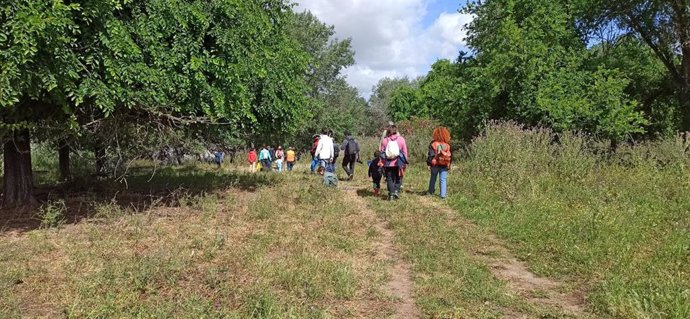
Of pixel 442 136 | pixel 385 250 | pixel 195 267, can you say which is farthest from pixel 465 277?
pixel 442 136

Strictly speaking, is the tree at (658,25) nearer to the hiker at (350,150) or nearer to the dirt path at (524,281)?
the hiker at (350,150)

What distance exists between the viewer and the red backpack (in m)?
10.1

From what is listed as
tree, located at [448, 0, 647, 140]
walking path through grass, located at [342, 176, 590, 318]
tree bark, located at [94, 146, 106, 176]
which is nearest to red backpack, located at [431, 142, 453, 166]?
walking path through grass, located at [342, 176, 590, 318]

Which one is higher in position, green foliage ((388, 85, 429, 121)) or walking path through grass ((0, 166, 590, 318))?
green foliage ((388, 85, 429, 121))

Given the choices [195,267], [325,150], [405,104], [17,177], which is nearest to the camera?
[195,267]

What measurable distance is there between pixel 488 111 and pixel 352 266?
51.4ft

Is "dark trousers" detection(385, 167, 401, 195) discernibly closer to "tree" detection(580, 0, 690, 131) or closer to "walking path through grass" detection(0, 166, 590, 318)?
"walking path through grass" detection(0, 166, 590, 318)

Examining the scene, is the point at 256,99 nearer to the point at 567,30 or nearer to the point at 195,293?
the point at 195,293

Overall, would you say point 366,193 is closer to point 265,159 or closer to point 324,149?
point 324,149

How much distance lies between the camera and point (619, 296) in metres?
4.47

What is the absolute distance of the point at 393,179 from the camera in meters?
10.1

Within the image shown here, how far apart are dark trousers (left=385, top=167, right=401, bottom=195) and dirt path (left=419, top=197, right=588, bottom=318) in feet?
9.65

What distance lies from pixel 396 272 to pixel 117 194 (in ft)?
23.4

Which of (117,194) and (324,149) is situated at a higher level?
(324,149)
